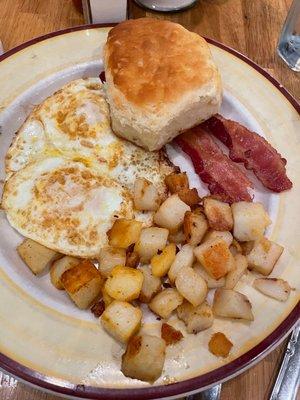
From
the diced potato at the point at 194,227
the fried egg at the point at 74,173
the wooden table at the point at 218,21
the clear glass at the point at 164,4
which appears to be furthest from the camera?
the clear glass at the point at 164,4

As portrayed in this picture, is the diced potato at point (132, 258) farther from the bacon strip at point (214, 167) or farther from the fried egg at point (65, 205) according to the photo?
the bacon strip at point (214, 167)

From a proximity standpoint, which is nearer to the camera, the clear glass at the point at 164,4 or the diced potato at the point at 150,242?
the diced potato at the point at 150,242

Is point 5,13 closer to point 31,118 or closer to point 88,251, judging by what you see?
point 31,118

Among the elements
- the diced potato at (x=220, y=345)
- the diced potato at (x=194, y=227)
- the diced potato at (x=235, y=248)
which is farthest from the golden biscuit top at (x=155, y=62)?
the diced potato at (x=220, y=345)

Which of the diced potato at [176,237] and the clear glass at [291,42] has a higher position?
the clear glass at [291,42]

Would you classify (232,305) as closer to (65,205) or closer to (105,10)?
(65,205)

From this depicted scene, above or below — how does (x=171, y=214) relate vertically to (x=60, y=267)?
above

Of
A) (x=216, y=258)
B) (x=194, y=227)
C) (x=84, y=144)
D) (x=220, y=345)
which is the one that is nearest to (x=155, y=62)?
(x=84, y=144)
